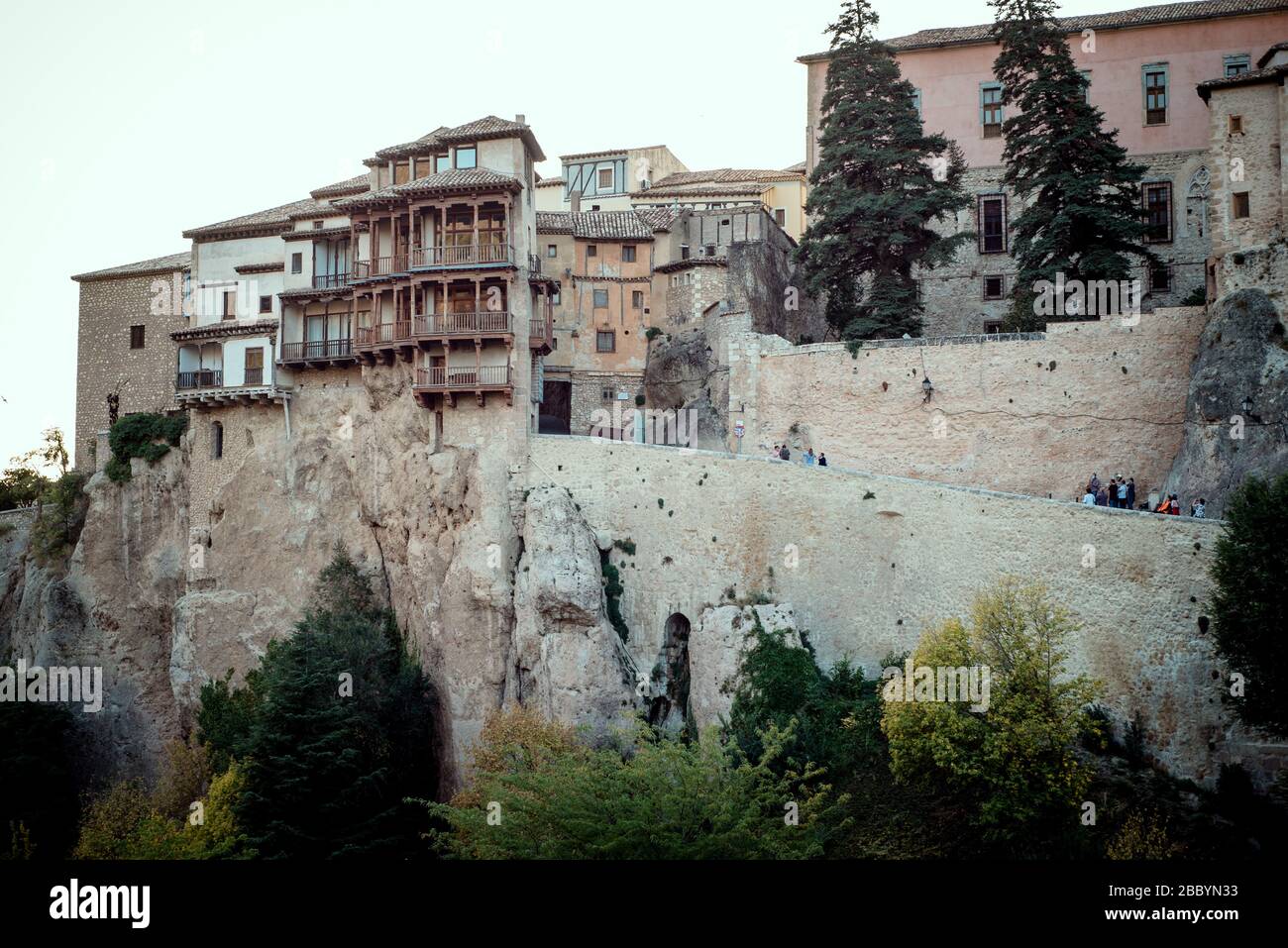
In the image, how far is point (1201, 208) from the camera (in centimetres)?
4681

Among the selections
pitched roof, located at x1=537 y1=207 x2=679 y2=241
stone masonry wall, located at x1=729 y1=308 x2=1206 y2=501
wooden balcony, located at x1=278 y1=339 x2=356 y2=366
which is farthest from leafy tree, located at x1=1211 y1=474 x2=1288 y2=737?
wooden balcony, located at x1=278 y1=339 x2=356 y2=366

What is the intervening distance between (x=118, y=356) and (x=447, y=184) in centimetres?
2351

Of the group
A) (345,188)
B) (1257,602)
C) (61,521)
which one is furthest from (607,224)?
(1257,602)

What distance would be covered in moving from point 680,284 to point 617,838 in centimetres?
3012

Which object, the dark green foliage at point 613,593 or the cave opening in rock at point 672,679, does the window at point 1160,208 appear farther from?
the dark green foliage at point 613,593

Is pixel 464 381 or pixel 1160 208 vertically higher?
pixel 1160 208

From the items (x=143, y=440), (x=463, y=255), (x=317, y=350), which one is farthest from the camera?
(x=143, y=440)

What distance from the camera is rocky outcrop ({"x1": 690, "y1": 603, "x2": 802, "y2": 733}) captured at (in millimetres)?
33594

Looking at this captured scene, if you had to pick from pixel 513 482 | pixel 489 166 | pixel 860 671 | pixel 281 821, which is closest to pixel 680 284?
pixel 489 166

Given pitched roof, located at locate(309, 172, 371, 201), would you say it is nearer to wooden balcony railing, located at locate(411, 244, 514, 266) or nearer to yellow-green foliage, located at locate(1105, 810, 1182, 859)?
wooden balcony railing, located at locate(411, 244, 514, 266)

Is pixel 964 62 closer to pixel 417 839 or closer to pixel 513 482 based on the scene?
pixel 513 482

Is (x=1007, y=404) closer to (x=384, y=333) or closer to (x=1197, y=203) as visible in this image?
(x=1197, y=203)

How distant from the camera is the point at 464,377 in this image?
41031 millimetres

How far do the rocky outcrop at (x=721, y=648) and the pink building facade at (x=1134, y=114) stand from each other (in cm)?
1891
